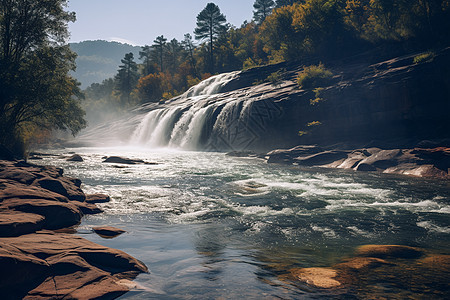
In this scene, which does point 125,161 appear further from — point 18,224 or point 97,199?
point 18,224

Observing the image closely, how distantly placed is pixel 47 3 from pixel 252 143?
25742 millimetres

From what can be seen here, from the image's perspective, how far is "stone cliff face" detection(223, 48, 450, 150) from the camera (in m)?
30.0

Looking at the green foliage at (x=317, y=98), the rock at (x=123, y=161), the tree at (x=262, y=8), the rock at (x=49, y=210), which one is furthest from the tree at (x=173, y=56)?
the rock at (x=49, y=210)

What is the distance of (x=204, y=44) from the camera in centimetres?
9438

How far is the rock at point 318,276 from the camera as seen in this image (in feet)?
21.5

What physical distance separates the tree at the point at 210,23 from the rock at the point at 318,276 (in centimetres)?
8888

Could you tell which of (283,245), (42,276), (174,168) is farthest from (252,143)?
Answer: (42,276)

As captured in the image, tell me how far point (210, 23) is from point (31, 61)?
2881 inches

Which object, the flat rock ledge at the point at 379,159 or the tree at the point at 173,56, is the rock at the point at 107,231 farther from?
the tree at the point at 173,56

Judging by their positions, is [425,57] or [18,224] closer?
[18,224]

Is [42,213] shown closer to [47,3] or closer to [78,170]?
[78,170]

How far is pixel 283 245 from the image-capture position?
9.37m

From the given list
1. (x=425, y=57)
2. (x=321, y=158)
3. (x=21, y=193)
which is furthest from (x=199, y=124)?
(x=21, y=193)

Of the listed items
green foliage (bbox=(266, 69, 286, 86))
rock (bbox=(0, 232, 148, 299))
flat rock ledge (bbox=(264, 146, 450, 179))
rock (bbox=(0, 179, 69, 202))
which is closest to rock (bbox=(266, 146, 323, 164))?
flat rock ledge (bbox=(264, 146, 450, 179))
